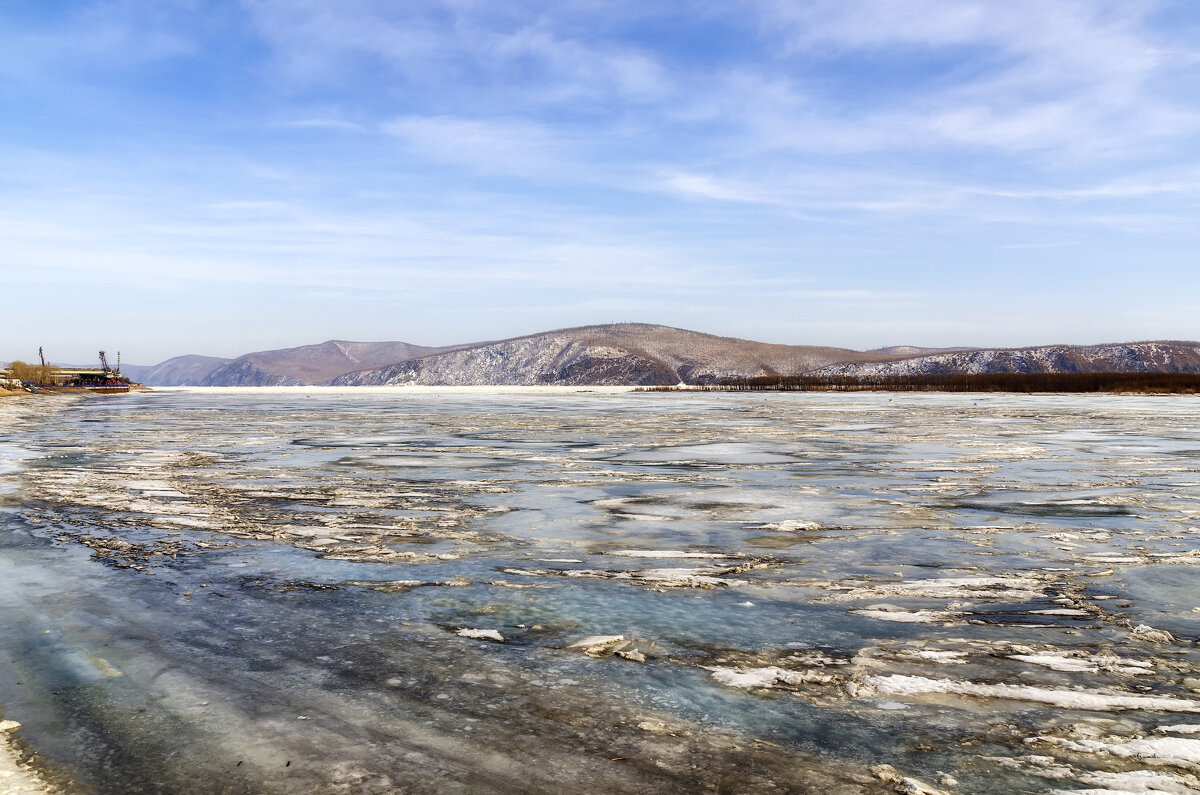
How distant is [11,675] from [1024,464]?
1370 cm

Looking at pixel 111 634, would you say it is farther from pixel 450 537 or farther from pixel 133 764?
pixel 450 537

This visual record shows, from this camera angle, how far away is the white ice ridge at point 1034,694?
352 centimetres

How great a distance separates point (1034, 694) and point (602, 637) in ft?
7.21

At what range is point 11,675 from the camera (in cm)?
384

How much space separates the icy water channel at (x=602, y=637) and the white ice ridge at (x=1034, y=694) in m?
0.02


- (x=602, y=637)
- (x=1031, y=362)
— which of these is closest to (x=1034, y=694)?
(x=602, y=637)

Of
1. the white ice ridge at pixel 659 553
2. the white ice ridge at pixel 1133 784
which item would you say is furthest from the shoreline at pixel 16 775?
the white ice ridge at pixel 659 553

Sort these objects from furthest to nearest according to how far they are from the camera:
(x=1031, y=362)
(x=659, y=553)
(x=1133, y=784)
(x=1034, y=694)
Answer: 1. (x=1031, y=362)
2. (x=659, y=553)
3. (x=1034, y=694)
4. (x=1133, y=784)

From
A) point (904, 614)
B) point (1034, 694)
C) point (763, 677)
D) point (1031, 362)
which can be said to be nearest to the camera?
point (1034, 694)

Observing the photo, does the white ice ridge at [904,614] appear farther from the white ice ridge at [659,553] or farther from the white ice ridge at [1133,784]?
the white ice ridge at [1133,784]

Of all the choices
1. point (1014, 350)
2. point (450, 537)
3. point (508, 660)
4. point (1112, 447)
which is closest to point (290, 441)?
point (450, 537)

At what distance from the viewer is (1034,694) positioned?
12.1 feet

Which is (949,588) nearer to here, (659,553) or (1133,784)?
(659,553)

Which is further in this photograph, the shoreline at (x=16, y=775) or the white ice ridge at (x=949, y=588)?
the white ice ridge at (x=949, y=588)
